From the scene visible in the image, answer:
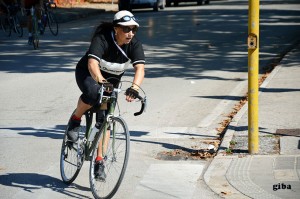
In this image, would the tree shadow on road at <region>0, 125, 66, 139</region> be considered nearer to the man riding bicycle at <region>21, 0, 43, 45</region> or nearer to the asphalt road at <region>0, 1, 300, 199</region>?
the asphalt road at <region>0, 1, 300, 199</region>

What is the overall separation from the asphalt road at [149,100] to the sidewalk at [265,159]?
249 millimetres

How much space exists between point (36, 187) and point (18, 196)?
37 cm

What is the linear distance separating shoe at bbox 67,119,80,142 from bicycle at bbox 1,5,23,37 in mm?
18638

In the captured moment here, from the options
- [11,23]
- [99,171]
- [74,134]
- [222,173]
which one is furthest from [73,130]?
[11,23]


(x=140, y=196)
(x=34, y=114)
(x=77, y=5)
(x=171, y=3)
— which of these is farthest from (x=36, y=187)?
(x=171, y=3)

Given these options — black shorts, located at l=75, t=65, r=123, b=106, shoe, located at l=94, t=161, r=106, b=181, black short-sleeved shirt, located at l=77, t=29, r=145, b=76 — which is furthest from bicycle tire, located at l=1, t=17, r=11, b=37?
shoe, located at l=94, t=161, r=106, b=181

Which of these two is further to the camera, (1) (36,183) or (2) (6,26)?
(2) (6,26)

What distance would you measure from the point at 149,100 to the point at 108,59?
5985 mm

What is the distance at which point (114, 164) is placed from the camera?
6930 millimetres

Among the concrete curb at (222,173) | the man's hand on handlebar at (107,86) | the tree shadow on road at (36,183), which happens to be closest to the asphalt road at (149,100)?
the tree shadow on road at (36,183)

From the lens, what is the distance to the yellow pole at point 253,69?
8508mm

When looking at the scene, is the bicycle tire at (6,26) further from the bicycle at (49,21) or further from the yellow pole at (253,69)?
the yellow pole at (253,69)

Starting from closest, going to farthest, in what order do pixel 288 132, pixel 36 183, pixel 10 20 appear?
pixel 36 183 < pixel 288 132 < pixel 10 20

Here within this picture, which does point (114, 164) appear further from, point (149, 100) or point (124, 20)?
point (149, 100)
